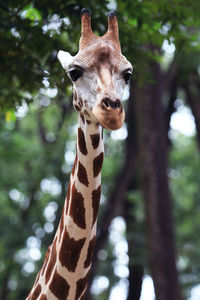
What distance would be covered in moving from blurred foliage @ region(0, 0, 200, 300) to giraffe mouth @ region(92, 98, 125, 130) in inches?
84.7

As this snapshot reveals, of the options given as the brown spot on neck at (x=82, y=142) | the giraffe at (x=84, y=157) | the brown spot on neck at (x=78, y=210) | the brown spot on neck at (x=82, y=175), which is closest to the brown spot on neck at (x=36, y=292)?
the giraffe at (x=84, y=157)

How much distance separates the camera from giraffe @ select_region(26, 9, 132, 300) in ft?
10.4

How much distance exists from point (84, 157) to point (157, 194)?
6.24 metres

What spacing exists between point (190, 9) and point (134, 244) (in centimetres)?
1010

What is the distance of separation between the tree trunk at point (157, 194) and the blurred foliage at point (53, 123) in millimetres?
1292

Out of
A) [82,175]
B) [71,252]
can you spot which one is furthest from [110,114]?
[71,252]

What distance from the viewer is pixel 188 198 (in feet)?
57.7

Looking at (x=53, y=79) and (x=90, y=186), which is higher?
(x=53, y=79)

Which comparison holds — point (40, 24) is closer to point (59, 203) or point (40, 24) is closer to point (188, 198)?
point (59, 203)

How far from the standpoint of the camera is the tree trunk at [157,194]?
876 cm

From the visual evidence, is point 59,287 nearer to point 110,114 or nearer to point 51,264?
point 51,264

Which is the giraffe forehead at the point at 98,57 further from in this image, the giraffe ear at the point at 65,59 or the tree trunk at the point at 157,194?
the tree trunk at the point at 157,194

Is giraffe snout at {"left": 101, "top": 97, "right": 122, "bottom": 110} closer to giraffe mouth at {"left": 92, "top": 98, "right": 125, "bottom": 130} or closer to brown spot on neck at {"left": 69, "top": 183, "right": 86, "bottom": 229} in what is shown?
giraffe mouth at {"left": 92, "top": 98, "right": 125, "bottom": 130}

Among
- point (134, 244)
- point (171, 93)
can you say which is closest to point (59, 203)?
point (134, 244)
